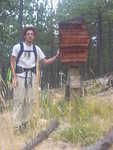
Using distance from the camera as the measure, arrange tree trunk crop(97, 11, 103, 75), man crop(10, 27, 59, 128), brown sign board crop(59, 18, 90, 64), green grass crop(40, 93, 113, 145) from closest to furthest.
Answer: green grass crop(40, 93, 113, 145)
man crop(10, 27, 59, 128)
brown sign board crop(59, 18, 90, 64)
tree trunk crop(97, 11, 103, 75)

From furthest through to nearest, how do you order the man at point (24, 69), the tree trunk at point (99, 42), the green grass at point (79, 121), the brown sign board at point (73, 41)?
1. the tree trunk at point (99, 42)
2. the brown sign board at point (73, 41)
3. the man at point (24, 69)
4. the green grass at point (79, 121)

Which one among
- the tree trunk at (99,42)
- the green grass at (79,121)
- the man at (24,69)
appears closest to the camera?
the green grass at (79,121)

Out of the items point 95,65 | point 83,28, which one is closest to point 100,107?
point 83,28

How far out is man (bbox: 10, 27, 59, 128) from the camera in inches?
220

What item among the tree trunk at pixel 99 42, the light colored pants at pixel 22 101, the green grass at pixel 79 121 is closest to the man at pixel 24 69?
the light colored pants at pixel 22 101

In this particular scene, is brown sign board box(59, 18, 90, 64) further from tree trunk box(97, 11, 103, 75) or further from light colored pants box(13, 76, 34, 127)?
tree trunk box(97, 11, 103, 75)

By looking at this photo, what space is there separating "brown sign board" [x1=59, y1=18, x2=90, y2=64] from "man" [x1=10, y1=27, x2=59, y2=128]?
1.94 ft

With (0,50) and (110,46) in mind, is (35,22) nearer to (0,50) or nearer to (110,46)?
(0,50)

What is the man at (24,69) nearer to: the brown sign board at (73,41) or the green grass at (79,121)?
the green grass at (79,121)

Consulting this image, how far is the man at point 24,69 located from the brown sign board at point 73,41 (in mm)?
590

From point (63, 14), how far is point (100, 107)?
1528cm

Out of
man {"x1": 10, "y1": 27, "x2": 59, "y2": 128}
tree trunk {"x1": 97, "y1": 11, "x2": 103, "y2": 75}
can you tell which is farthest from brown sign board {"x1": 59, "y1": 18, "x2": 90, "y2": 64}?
tree trunk {"x1": 97, "y1": 11, "x2": 103, "y2": 75}

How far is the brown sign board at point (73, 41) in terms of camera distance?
20.4ft

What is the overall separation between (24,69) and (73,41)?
3.13 ft
